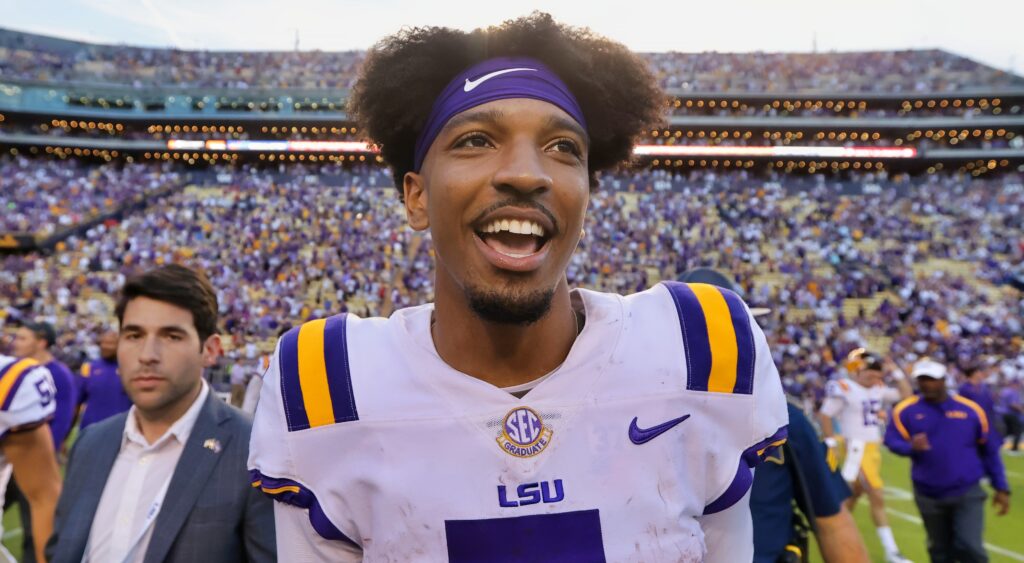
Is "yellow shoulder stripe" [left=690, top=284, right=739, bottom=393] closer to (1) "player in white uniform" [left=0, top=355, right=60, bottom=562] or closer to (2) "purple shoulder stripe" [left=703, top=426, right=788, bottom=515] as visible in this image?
(2) "purple shoulder stripe" [left=703, top=426, right=788, bottom=515]

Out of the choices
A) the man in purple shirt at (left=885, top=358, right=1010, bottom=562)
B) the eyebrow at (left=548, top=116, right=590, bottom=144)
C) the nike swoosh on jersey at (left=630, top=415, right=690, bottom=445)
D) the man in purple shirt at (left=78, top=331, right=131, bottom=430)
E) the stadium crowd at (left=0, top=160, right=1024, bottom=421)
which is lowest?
the man in purple shirt at (left=885, top=358, right=1010, bottom=562)

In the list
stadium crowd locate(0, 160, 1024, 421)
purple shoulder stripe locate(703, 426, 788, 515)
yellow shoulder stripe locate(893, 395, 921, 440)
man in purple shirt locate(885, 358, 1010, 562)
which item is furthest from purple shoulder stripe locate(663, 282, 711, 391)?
stadium crowd locate(0, 160, 1024, 421)

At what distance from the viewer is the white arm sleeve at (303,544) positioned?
1.49 meters

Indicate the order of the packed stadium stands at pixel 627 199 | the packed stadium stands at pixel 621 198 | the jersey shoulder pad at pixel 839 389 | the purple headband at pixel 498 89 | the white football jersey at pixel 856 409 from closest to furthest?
the purple headband at pixel 498 89 → the white football jersey at pixel 856 409 → the jersey shoulder pad at pixel 839 389 → the packed stadium stands at pixel 627 199 → the packed stadium stands at pixel 621 198

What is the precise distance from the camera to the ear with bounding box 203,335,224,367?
2783 millimetres

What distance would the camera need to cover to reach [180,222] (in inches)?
1162

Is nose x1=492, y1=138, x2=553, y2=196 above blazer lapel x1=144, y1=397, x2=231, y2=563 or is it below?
above

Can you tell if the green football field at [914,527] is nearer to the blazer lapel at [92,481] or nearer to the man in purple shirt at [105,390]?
the blazer lapel at [92,481]

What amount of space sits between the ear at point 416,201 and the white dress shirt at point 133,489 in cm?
140

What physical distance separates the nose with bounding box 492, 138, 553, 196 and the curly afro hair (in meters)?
0.28

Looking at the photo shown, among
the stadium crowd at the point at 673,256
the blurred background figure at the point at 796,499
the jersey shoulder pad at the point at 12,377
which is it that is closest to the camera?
the blurred background figure at the point at 796,499

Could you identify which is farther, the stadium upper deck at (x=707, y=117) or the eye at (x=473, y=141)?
the stadium upper deck at (x=707, y=117)

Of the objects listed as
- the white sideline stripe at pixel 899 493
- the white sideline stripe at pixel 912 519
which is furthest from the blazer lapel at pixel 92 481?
the white sideline stripe at pixel 899 493

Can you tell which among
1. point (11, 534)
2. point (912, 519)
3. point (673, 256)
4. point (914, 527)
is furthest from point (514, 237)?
point (673, 256)
